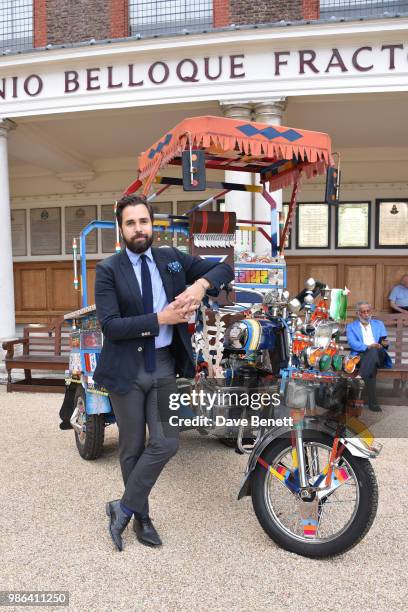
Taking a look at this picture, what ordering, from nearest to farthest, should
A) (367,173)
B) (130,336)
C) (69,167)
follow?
(130,336)
(367,173)
(69,167)

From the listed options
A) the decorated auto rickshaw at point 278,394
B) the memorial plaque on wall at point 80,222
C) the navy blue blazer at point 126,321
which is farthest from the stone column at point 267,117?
the memorial plaque on wall at point 80,222

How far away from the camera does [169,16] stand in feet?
26.3

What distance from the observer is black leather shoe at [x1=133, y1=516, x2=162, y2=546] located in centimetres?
260

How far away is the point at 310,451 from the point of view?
2.47 metres

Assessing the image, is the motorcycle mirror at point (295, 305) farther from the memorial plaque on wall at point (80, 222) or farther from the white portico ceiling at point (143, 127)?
the memorial plaque on wall at point (80, 222)

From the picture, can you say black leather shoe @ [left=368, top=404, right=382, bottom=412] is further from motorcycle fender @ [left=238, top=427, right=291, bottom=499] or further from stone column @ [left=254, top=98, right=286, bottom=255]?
stone column @ [left=254, top=98, right=286, bottom=255]

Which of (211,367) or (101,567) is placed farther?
(211,367)

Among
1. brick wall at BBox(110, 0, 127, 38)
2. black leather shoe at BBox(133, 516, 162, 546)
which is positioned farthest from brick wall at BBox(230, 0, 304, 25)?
black leather shoe at BBox(133, 516, 162, 546)

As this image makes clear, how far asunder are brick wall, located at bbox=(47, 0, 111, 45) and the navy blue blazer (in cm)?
725

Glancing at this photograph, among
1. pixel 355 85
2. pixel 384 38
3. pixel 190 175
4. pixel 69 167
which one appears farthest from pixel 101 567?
pixel 69 167

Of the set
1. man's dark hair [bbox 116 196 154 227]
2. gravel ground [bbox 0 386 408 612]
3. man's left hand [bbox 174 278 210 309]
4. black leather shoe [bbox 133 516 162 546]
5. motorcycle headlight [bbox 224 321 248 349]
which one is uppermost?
man's dark hair [bbox 116 196 154 227]

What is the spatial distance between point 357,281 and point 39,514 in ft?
26.9

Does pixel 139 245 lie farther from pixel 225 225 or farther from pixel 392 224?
pixel 392 224

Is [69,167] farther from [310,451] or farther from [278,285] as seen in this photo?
[310,451]
